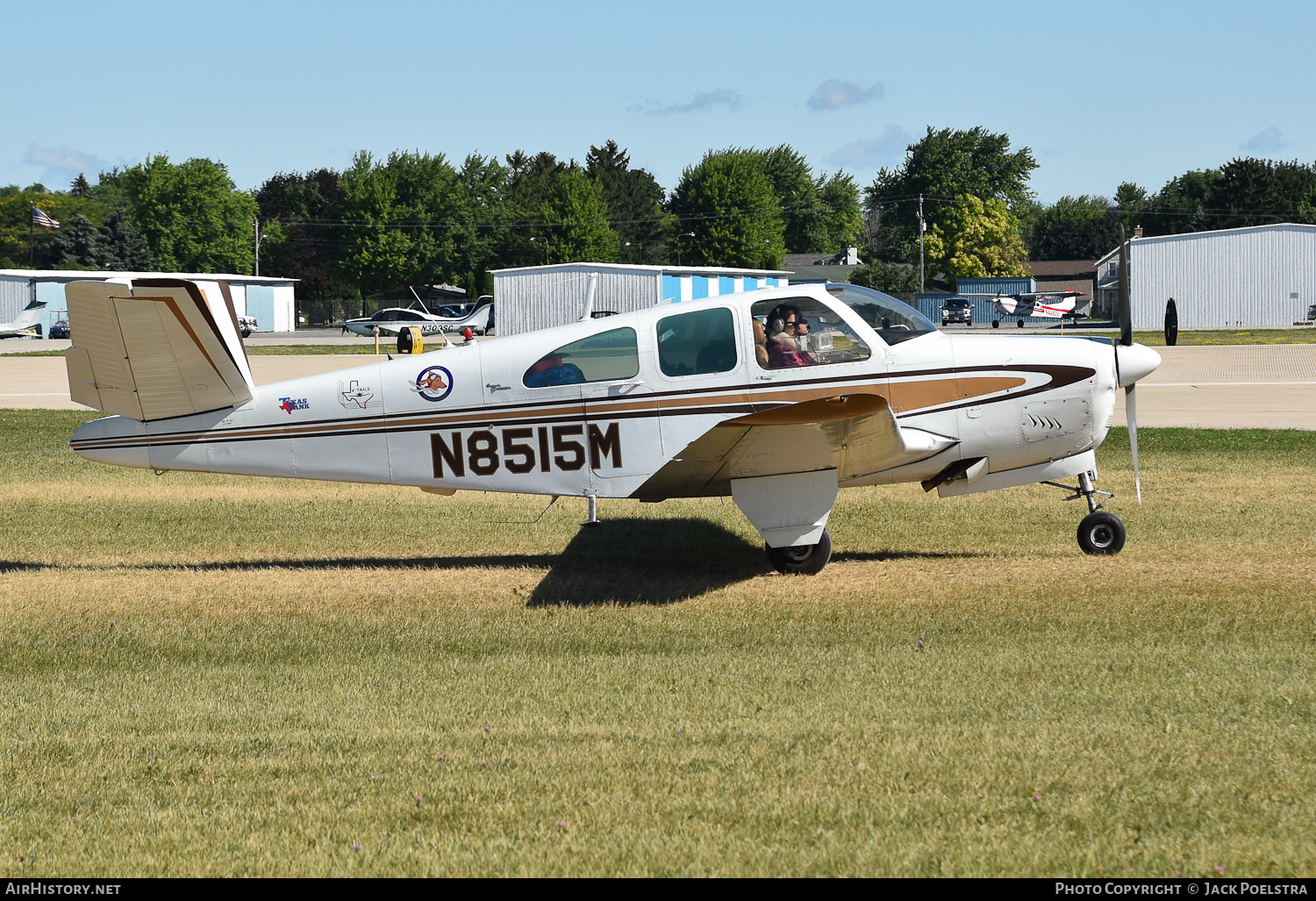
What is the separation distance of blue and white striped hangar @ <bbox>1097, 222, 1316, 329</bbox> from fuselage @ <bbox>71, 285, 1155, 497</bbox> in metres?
52.6

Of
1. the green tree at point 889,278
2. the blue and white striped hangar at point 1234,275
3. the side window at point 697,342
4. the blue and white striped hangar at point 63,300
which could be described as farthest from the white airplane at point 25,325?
the side window at point 697,342

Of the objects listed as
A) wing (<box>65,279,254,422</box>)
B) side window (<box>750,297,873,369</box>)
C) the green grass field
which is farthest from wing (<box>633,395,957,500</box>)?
wing (<box>65,279,254,422</box>)

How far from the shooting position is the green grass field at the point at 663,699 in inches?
169

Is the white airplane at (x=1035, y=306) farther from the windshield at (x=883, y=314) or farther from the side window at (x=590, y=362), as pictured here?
the side window at (x=590, y=362)

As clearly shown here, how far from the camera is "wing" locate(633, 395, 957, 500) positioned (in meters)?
7.86

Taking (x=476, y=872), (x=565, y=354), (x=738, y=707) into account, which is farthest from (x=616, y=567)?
(x=476, y=872)

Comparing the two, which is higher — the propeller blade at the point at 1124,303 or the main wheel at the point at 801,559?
the propeller blade at the point at 1124,303

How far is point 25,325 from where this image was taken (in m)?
59.9

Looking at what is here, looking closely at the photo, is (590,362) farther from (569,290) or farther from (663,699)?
(569,290)

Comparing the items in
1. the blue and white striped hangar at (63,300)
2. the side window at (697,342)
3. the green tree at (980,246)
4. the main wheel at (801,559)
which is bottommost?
the main wheel at (801,559)

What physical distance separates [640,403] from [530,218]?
97.6 meters

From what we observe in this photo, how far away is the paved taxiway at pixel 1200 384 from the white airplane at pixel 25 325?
16.1 metres

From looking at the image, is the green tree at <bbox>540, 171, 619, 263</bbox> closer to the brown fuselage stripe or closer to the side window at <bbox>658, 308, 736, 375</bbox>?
the brown fuselage stripe

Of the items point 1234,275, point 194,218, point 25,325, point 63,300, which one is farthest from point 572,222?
point 1234,275
